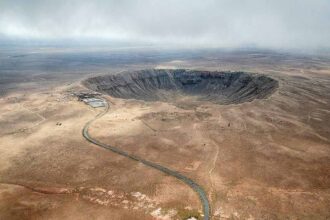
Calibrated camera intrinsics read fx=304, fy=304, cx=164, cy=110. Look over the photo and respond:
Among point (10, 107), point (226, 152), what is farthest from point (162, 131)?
point (10, 107)

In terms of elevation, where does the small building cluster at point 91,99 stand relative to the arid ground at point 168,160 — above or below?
above

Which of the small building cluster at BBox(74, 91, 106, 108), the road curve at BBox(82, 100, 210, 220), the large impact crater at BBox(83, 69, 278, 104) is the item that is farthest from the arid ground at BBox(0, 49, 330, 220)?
the large impact crater at BBox(83, 69, 278, 104)

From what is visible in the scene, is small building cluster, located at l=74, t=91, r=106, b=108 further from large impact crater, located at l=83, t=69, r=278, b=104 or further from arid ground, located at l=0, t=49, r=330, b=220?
large impact crater, located at l=83, t=69, r=278, b=104

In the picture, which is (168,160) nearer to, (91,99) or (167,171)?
(167,171)

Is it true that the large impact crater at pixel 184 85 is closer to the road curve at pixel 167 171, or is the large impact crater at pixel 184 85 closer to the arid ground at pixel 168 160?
the arid ground at pixel 168 160

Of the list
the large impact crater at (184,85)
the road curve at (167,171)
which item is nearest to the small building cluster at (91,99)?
the large impact crater at (184,85)

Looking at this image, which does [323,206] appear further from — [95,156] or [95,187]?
[95,156]
